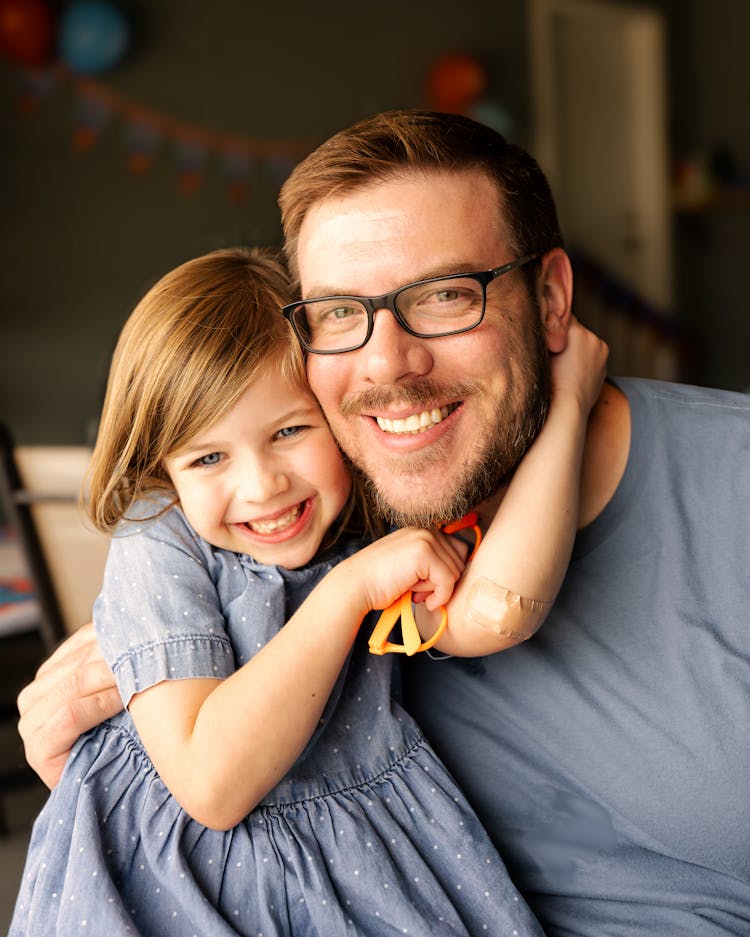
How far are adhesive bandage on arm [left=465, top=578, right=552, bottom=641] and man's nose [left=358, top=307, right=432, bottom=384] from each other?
284mm

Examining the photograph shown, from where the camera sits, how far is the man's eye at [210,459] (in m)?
1.31

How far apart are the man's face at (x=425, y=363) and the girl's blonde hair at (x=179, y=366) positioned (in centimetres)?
7

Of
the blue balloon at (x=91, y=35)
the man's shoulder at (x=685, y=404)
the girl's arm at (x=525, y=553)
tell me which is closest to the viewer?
the girl's arm at (x=525, y=553)

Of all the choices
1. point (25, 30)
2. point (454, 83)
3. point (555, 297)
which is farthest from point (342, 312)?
point (454, 83)

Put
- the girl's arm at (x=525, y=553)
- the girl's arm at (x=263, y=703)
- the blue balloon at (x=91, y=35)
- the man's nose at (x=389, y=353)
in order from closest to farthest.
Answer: the girl's arm at (x=263, y=703) → the girl's arm at (x=525, y=553) → the man's nose at (x=389, y=353) → the blue balloon at (x=91, y=35)

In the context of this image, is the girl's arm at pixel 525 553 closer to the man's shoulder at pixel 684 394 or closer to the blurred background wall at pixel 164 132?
the man's shoulder at pixel 684 394

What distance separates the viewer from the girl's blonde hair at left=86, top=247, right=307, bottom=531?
1.27 metres

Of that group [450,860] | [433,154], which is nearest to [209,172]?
[433,154]

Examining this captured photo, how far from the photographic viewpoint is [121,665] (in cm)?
116

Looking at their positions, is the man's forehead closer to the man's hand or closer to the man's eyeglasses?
the man's eyeglasses

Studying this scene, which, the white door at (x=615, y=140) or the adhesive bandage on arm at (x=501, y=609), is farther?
the white door at (x=615, y=140)

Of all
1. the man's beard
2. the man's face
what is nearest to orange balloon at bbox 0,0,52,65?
the man's face

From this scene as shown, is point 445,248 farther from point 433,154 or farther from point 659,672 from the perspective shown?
point 659,672

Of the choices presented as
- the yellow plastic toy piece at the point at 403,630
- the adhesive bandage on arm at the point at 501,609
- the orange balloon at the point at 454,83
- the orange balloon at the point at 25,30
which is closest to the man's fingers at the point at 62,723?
the yellow plastic toy piece at the point at 403,630
